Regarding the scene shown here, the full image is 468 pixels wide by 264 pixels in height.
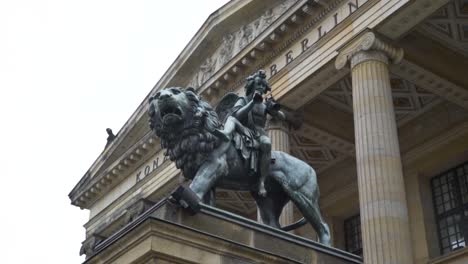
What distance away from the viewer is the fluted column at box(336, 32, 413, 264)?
47.2 ft

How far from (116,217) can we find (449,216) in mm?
15988

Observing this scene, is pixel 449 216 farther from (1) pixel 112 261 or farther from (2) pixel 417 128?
(1) pixel 112 261

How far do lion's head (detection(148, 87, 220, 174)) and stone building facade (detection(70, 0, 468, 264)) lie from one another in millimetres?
8147

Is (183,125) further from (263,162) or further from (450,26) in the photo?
A: (450,26)

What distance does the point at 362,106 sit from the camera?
16.5 m

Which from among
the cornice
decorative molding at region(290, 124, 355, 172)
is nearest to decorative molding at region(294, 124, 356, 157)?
decorative molding at region(290, 124, 355, 172)

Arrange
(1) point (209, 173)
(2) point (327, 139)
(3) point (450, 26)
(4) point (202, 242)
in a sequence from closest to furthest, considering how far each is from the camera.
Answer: (4) point (202, 242) → (1) point (209, 173) → (3) point (450, 26) → (2) point (327, 139)

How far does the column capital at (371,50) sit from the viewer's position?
17266 millimetres

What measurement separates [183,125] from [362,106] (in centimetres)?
1012

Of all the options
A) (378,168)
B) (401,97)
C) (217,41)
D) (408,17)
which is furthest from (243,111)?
(217,41)

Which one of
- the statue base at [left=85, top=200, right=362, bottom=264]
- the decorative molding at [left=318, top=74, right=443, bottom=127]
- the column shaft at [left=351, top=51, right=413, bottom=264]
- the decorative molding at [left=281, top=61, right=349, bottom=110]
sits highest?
the decorative molding at [left=318, top=74, right=443, bottom=127]

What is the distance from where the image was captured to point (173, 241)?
5.80 meters

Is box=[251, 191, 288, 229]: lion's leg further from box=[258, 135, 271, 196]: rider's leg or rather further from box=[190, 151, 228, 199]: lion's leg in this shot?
box=[190, 151, 228, 199]: lion's leg

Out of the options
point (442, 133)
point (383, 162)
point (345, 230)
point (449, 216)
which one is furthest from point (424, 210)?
point (383, 162)
